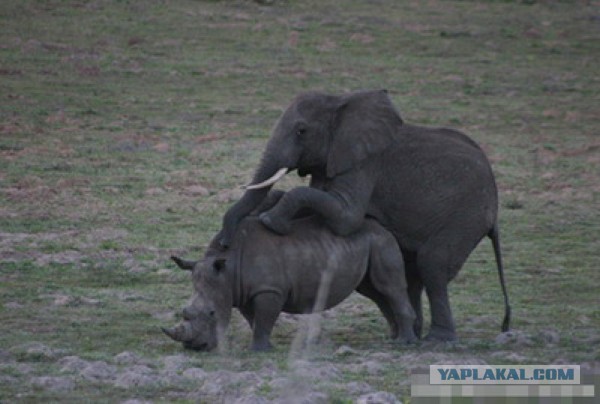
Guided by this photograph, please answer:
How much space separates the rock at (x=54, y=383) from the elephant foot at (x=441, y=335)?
4.05 m

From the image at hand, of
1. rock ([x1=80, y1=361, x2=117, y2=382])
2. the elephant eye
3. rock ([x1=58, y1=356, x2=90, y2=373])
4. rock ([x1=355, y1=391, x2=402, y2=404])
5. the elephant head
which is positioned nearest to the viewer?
rock ([x1=355, y1=391, x2=402, y2=404])

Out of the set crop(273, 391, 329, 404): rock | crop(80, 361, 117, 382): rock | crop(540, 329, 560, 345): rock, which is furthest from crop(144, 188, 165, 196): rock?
crop(273, 391, 329, 404): rock

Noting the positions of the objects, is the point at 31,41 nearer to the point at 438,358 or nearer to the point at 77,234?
the point at 77,234

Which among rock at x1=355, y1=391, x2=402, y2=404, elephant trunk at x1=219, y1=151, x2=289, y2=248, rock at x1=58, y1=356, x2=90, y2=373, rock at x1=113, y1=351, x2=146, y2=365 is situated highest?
elephant trunk at x1=219, y1=151, x2=289, y2=248

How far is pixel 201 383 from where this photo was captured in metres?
12.0

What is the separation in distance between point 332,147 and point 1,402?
15.2 feet

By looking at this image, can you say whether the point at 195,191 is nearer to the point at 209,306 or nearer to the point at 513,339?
the point at 209,306

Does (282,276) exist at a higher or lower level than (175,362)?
higher

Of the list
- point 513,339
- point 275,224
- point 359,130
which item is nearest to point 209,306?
point 275,224

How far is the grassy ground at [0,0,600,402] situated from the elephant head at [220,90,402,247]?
1568 millimetres

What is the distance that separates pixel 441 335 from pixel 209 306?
2266mm

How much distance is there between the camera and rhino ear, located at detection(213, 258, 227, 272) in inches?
547

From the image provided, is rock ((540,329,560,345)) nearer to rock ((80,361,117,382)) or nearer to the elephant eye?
the elephant eye

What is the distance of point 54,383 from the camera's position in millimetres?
11867
